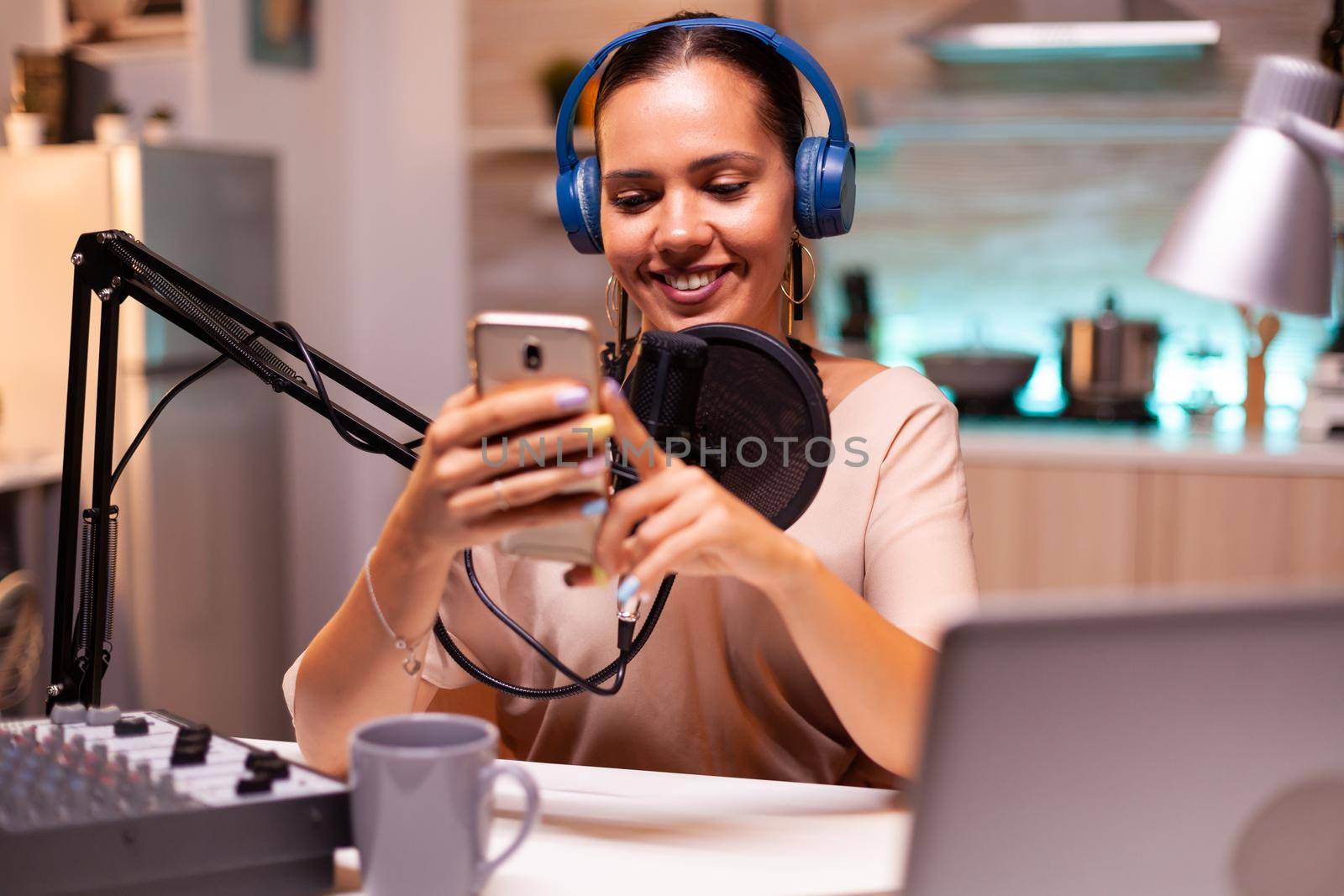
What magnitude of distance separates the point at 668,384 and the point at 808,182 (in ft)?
1.60

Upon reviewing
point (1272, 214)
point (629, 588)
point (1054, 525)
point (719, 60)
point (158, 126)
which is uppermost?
point (158, 126)

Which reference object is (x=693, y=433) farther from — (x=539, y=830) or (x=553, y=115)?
(x=553, y=115)

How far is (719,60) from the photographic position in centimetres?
134

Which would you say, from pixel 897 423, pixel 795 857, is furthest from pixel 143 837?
pixel 897 423

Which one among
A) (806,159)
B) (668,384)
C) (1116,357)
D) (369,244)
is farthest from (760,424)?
(369,244)

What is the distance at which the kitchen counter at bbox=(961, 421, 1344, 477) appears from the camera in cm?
281

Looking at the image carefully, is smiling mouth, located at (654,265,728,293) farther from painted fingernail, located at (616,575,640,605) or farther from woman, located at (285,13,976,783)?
painted fingernail, located at (616,575,640,605)

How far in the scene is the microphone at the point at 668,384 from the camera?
0.94 meters

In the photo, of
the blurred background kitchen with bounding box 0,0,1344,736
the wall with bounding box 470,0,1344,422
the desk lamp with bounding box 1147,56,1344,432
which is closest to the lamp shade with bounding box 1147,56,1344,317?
the desk lamp with bounding box 1147,56,1344,432

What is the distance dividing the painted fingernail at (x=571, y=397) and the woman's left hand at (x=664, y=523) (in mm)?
51

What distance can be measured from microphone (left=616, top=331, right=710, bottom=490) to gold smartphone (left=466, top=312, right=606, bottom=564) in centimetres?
17

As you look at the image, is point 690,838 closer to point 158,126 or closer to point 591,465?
point 591,465

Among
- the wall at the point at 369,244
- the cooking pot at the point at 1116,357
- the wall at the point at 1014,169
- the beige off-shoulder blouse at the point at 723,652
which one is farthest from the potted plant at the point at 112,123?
the cooking pot at the point at 1116,357

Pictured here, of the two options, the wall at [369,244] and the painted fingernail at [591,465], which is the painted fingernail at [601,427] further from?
the wall at [369,244]
